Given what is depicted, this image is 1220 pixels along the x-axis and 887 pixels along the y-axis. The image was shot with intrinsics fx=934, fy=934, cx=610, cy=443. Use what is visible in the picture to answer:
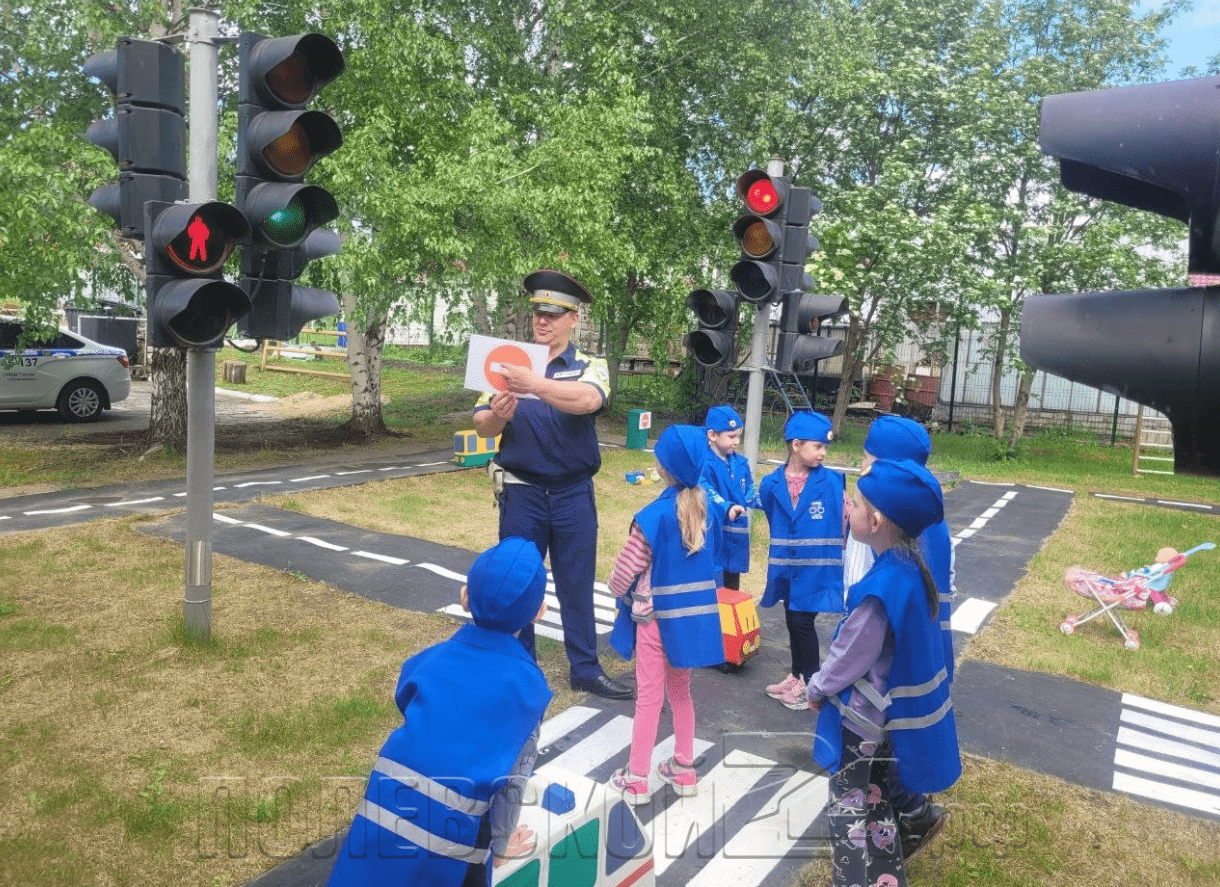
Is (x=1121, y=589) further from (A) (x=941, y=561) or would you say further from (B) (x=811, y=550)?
(A) (x=941, y=561)

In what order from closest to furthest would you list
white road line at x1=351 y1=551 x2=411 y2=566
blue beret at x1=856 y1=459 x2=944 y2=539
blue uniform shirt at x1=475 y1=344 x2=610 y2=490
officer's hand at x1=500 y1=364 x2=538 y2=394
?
blue beret at x1=856 y1=459 x2=944 y2=539, officer's hand at x1=500 y1=364 x2=538 y2=394, blue uniform shirt at x1=475 y1=344 x2=610 y2=490, white road line at x1=351 y1=551 x2=411 y2=566

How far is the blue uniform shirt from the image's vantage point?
516 cm

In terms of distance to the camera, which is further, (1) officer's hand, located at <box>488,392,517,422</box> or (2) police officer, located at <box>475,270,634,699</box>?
(2) police officer, located at <box>475,270,634,699</box>

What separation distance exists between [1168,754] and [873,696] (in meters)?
3.05

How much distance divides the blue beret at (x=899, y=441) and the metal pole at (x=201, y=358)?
12.0ft

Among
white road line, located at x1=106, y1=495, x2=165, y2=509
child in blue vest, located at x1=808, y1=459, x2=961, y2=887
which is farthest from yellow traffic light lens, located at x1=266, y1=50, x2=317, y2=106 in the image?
white road line, located at x1=106, y1=495, x2=165, y2=509

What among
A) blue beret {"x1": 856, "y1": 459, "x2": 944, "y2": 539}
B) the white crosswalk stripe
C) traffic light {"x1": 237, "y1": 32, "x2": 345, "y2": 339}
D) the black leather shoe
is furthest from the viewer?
the black leather shoe

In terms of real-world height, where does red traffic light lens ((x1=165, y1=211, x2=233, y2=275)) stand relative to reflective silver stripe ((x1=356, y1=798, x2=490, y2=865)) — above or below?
above

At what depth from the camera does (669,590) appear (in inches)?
163

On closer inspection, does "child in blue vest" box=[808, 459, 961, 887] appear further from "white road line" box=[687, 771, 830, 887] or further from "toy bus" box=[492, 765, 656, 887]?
"toy bus" box=[492, 765, 656, 887]

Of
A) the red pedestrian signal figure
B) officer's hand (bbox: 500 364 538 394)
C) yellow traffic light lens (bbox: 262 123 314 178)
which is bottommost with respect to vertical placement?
officer's hand (bbox: 500 364 538 394)

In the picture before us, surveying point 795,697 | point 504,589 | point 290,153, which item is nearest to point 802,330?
point 795,697

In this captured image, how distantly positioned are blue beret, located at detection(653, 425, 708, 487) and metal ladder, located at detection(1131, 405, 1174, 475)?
605 inches

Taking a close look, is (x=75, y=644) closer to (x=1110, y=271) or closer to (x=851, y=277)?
(x=851, y=277)
